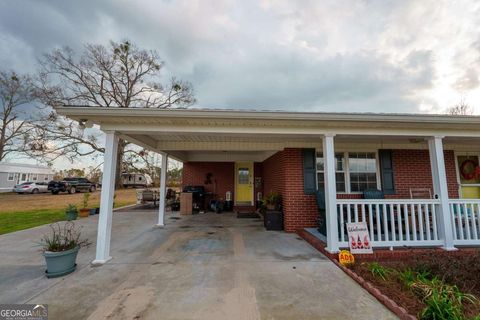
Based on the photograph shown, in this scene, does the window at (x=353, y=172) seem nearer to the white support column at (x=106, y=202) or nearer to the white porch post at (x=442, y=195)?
the white porch post at (x=442, y=195)

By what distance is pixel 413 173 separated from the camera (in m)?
5.60

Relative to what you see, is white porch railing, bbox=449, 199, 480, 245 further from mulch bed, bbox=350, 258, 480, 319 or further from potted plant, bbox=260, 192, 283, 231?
potted plant, bbox=260, 192, 283, 231

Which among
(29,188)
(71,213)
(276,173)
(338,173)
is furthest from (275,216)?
(29,188)

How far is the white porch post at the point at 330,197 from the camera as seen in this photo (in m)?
3.67

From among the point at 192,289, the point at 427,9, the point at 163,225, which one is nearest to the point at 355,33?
the point at 427,9

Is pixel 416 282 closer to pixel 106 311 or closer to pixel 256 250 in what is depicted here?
pixel 256 250

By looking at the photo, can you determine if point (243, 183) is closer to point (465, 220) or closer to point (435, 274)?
point (465, 220)

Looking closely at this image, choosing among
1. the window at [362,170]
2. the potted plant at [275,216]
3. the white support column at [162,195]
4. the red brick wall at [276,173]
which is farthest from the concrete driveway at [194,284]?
the window at [362,170]

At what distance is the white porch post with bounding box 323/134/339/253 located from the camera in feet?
12.0

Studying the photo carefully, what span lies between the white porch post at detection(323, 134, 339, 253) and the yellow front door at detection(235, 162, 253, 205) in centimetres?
565

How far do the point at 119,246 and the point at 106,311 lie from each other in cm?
257

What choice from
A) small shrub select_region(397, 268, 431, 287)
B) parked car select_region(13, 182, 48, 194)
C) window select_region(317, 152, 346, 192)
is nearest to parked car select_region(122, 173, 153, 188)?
parked car select_region(13, 182, 48, 194)

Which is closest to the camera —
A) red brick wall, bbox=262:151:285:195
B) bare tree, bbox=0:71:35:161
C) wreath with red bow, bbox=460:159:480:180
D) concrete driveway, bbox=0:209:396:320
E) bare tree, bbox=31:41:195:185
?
concrete driveway, bbox=0:209:396:320

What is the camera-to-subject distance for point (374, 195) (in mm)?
5230
